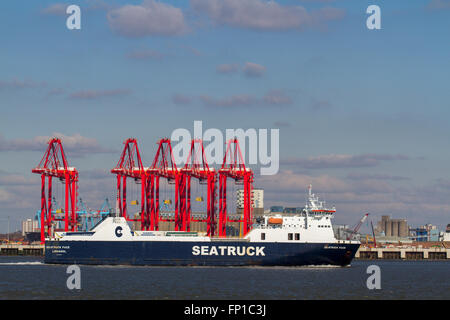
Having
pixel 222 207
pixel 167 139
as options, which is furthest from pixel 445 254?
pixel 167 139

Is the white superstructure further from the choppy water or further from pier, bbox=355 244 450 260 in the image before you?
pier, bbox=355 244 450 260

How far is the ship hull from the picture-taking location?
3775 inches

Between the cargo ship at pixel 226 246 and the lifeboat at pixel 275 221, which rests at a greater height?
the lifeboat at pixel 275 221

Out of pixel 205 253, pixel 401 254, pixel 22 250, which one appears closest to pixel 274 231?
pixel 205 253

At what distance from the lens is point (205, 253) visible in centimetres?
9762

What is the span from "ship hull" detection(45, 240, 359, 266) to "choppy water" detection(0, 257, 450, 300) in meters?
1.33

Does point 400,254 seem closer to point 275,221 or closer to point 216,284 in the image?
point 275,221

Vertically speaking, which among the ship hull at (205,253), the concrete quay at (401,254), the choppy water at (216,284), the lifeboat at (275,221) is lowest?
the concrete quay at (401,254)

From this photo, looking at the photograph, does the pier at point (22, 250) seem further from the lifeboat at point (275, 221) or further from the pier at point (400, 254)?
the lifeboat at point (275, 221)

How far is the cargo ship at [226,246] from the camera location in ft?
315

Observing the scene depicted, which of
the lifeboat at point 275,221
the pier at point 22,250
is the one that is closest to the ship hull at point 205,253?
the lifeboat at point 275,221

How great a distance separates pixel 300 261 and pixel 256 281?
20.7m

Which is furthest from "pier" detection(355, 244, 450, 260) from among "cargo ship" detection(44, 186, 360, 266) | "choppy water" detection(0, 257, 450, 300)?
"choppy water" detection(0, 257, 450, 300)

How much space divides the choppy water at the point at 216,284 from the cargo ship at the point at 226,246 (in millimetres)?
1575
